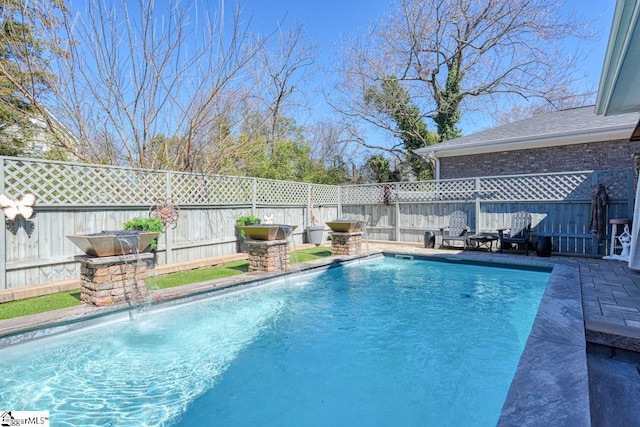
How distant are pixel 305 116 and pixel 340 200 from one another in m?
3.61

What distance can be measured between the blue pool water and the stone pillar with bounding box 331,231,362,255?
315cm

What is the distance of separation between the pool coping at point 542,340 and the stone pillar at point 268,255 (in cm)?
46

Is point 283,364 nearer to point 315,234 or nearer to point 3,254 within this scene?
point 3,254

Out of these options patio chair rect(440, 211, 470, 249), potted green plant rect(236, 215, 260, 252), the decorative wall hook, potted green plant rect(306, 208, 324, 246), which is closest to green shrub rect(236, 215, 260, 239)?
potted green plant rect(236, 215, 260, 252)

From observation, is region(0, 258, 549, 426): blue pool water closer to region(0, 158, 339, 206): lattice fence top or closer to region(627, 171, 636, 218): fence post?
region(0, 158, 339, 206): lattice fence top

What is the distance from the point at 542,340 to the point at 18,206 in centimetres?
670

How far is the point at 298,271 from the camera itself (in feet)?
20.6

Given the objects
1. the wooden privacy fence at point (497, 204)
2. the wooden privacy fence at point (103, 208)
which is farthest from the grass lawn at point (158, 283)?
the wooden privacy fence at point (497, 204)

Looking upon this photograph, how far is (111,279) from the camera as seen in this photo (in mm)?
4105

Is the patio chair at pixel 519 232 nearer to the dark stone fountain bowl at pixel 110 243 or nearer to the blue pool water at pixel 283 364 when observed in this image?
the blue pool water at pixel 283 364

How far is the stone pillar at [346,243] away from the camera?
8109 mm

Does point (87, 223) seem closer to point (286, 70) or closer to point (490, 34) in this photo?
point (286, 70)

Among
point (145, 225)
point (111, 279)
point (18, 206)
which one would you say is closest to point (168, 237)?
point (145, 225)

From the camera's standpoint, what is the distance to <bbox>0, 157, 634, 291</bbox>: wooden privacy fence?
5102mm
